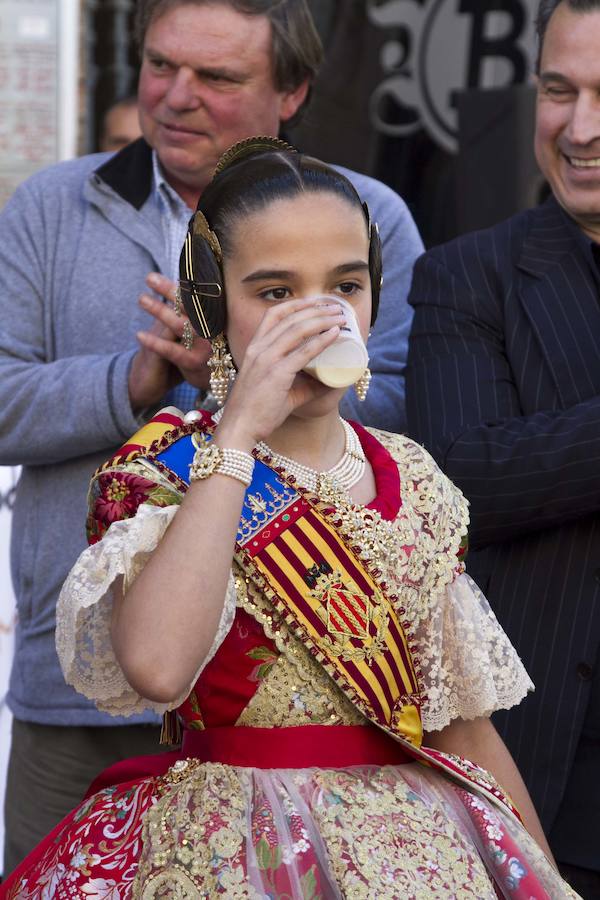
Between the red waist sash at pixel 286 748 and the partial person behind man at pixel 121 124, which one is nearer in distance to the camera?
the red waist sash at pixel 286 748

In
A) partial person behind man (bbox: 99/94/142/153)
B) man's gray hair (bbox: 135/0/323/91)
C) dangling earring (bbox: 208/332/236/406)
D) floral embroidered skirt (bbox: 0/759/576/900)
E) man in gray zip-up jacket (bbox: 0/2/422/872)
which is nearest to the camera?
floral embroidered skirt (bbox: 0/759/576/900)

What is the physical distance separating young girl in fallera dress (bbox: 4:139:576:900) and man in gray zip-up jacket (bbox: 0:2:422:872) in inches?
35.1

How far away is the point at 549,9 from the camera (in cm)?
328

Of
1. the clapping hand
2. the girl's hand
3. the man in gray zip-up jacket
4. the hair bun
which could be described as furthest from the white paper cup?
the man in gray zip-up jacket

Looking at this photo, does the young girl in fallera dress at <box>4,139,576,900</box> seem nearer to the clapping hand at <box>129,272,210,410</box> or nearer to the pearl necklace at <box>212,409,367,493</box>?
the pearl necklace at <box>212,409,367,493</box>

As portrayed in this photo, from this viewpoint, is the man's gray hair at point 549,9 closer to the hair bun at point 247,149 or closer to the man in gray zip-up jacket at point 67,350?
the man in gray zip-up jacket at point 67,350

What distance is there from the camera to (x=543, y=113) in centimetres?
320

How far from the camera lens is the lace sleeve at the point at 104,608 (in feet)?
7.02

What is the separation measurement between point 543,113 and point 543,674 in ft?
4.00

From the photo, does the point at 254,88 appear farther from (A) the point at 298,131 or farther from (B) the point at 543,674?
(A) the point at 298,131

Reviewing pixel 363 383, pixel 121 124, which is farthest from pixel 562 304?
pixel 121 124

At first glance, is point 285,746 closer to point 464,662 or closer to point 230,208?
point 464,662

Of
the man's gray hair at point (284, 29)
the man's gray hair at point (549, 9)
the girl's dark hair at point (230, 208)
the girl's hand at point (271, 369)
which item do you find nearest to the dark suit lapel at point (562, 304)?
the man's gray hair at point (549, 9)

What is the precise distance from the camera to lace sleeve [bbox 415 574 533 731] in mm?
2467
